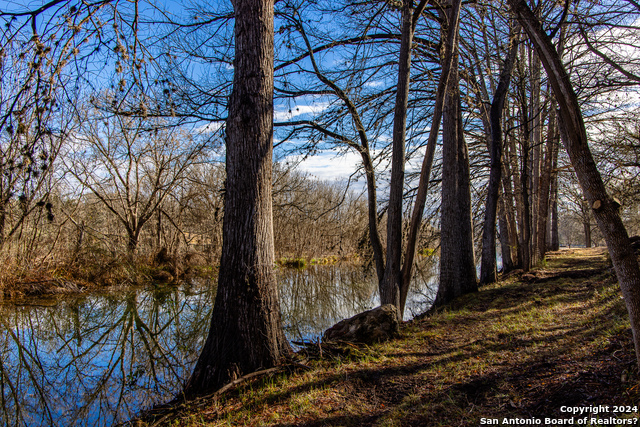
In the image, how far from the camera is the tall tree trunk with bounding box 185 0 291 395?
146 inches

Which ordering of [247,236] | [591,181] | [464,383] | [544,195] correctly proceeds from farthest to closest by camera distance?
[544,195]
[247,236]
[464,383]
[591,181]

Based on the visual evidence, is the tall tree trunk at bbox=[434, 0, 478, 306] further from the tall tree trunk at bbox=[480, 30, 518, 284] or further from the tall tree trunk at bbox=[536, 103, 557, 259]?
the tall tree trunk at bbox=[536, 103, 557, 259]

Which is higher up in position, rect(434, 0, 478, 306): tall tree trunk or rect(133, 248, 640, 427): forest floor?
rect(434, 0, 478, 306): tall tree trunk

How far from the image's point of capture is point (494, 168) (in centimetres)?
884

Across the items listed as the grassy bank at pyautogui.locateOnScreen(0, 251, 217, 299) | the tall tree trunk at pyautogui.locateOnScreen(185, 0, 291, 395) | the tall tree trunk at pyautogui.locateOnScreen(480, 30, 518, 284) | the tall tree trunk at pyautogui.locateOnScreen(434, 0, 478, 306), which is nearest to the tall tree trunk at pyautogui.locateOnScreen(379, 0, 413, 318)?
the tall tree trunk at pyautogui.locateOnScreen(434, 0, 478, 306)

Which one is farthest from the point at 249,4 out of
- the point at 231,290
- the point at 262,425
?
the point at 262,425

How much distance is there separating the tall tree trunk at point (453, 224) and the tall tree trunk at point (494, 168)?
1507mm

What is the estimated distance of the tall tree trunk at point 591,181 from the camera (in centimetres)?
242

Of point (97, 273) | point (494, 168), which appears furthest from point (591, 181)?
point (97, 273)

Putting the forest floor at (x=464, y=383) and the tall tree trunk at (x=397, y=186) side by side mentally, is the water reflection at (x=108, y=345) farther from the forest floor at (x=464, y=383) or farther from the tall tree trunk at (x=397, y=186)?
the tall tree trunk at (x=397, y=186)

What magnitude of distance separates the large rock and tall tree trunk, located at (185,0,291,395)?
0.84 meters

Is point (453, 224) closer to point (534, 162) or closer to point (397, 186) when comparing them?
point (397, 186)

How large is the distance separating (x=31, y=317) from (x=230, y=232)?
8.81 meters

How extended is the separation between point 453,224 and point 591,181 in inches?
210
